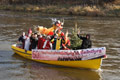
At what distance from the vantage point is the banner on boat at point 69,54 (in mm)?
9375

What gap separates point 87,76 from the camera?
31.6 feet

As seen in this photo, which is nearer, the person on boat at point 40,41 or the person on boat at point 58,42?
the person on boat at point 58,42

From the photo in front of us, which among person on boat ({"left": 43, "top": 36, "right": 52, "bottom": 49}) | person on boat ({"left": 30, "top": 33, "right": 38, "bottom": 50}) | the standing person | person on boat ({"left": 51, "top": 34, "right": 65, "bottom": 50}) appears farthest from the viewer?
person on boat ({"left": 30, "top": 33, "right": 38, "bottom": 50})

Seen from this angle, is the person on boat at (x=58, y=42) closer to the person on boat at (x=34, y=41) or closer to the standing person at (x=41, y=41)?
the standing person at (x=41, y=41)

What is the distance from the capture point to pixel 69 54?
390 inches

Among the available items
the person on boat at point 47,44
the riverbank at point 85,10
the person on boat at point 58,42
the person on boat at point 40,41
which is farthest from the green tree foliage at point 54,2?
the person on boat at point 58,42

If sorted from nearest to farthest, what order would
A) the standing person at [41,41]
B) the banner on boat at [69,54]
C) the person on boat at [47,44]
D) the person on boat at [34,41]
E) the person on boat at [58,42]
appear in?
the banner on boat at [69,54]
the person on boat at [58,42]
the person on boat at [47,44]
the standing person at [41,41]
the person on boat at [34,41]

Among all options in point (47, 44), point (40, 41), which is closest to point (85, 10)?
point (40, 41)

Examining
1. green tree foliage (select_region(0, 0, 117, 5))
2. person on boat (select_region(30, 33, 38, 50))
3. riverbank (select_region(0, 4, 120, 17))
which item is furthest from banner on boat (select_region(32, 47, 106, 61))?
green tree foliage (select_region(0, 0, 117, 5))

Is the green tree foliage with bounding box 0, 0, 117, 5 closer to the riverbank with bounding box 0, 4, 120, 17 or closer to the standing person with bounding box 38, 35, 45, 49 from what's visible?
the riverbank with bounding box 0, 4, 120, 17

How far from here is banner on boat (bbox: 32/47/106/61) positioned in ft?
30.8

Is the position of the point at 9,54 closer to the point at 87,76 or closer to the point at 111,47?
the point at 87,76

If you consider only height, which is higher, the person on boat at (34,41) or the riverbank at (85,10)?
the person on boat at (34,41)

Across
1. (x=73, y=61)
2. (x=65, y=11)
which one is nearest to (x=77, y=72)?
(x=73, y=61)
